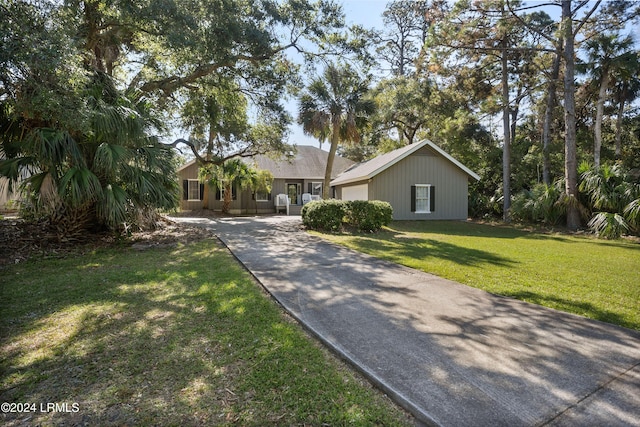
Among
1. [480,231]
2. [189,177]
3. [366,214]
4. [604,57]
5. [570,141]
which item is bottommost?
[480,231]

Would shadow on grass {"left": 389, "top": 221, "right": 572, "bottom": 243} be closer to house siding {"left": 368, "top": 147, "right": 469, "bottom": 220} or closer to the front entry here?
house siding {"left": 368, "top": 147, "right": 469, "bottom": 220}

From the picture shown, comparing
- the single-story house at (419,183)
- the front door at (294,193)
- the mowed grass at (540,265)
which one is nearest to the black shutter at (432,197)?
the single-story house at (419,183)

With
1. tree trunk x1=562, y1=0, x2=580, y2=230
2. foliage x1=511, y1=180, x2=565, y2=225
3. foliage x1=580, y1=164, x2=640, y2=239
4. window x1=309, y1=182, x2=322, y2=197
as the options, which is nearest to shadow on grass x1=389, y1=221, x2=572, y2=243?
foliage x1=511, y1=180, x2=565, y2=225

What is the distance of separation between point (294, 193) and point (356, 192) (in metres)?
7.74

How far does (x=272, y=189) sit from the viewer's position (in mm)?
24234

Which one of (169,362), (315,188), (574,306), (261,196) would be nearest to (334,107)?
(315,188)

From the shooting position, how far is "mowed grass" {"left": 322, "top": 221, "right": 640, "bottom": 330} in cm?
452

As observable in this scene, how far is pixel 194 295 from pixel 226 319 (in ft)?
3.80

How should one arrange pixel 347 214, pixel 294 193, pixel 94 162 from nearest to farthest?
pixel 94 162 < pixel 347 214 < pixel 294 193

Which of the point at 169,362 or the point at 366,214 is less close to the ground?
the point at 366,214

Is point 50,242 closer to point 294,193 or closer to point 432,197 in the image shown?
point 432,197

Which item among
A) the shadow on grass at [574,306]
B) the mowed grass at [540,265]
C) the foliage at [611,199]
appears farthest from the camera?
the foliage at [611,199]

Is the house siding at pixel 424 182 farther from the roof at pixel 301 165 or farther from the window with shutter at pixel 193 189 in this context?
the window with shutter at pixel 193 189

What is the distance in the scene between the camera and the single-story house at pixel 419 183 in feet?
55.0
